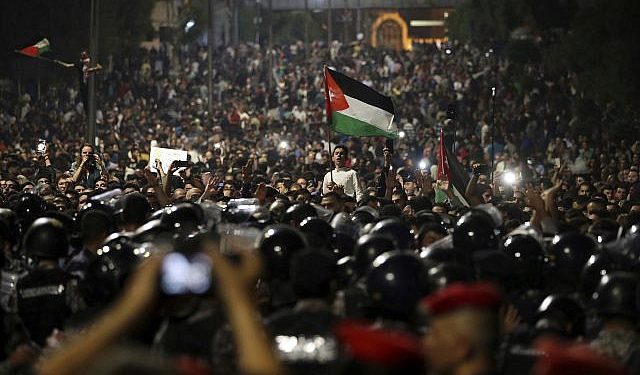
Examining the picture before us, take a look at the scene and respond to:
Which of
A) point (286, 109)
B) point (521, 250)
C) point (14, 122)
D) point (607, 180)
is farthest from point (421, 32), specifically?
point (521, 250)

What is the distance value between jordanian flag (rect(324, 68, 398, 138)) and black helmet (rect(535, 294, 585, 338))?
10.3 meters

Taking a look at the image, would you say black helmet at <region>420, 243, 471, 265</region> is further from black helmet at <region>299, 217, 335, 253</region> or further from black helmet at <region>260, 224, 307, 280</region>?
black helmet at <region>299, 217, 335, 253</region>

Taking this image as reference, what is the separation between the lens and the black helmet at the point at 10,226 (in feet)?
33.1

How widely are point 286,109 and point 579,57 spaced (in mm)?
9438

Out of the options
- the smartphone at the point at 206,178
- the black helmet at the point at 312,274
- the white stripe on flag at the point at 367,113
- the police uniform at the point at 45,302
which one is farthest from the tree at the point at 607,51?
the black helmet at the point at 312,274

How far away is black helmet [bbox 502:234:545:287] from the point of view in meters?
8.81

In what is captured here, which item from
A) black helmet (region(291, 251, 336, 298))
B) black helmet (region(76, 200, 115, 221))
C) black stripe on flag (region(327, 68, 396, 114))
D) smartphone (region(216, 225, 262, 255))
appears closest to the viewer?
black helmet (region(291, 251, 336, 298))

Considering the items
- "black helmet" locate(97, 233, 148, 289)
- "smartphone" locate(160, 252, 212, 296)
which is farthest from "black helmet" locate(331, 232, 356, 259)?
"smartphone" locate(160, 252, 212, 296)

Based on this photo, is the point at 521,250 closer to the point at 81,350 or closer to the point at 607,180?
the point at 81,350

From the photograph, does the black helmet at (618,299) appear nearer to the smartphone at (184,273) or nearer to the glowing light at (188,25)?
the smartphone at (184,273)

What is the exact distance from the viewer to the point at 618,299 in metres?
7.33

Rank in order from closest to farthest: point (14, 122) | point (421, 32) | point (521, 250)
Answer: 1. point (521, 250)
2. point (14, 122)
3. point (421, 32)

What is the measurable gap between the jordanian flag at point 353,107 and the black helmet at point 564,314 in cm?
1033

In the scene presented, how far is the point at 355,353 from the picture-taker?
5125mm
